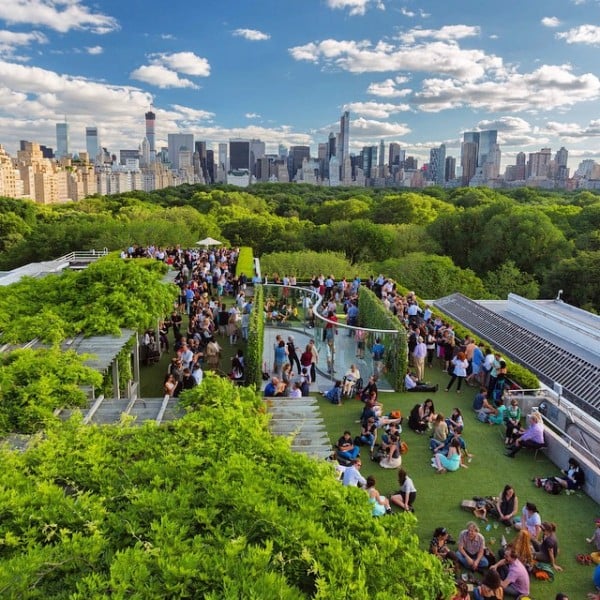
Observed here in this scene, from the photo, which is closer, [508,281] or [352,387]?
[352,387]

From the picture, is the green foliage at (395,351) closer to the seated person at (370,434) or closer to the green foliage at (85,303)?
the seated person at (370,434)

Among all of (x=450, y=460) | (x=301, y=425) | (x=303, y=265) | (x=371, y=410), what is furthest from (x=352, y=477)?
(x=303, y=265)

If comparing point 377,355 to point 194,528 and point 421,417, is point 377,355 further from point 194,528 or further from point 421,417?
point 194,528

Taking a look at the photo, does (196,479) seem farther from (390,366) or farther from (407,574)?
(390,366)

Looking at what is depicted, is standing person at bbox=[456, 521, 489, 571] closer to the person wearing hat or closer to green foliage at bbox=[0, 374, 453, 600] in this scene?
green foliage at bbox=[0, 374, 453, 600]

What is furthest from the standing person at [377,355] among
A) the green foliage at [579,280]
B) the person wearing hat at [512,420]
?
the green foliage at [579,280]

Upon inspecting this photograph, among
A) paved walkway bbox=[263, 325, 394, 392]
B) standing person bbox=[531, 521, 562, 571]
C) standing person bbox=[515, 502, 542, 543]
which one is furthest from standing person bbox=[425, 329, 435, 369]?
standing person bbox=[531, 521, 562, 571]

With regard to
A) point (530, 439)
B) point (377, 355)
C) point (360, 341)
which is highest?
point (360, 341)
